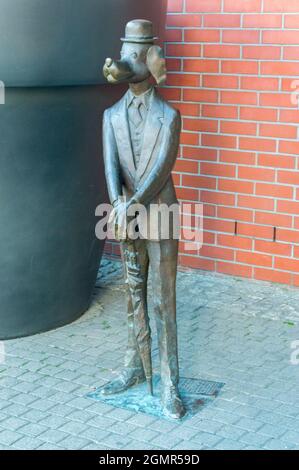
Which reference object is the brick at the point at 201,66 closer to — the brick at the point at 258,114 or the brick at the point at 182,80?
the brick at the point at 182,80

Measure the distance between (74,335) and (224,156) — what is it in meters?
1.85

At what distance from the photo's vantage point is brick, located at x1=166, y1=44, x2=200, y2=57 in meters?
6.08

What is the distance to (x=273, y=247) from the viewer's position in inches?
236

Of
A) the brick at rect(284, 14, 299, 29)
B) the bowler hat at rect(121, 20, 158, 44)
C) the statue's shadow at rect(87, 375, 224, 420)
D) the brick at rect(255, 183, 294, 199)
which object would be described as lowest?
the statue's shadow at rect(87, 375, 224, 420)

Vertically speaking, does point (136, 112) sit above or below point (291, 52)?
below

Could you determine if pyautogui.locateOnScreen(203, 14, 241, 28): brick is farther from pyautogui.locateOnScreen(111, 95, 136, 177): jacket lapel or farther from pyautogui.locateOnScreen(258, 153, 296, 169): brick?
pyautogui.locateOnScreen(111, 95, 136, 177): jacket lapel

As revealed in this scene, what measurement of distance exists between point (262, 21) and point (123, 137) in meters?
2.35

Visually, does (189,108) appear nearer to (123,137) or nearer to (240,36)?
(240,36)

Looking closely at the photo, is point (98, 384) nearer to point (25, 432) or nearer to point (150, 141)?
point (25, 432)

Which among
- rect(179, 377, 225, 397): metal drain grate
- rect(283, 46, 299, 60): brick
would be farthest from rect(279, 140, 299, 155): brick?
rect(179, 377, 225, 397): metal drain grate

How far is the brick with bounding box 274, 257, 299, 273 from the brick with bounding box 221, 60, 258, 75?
1.35 m

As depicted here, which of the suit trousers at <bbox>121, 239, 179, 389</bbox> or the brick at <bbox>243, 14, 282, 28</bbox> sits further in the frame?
the brick at <bbox>243, 14, 282, 28</bbox>

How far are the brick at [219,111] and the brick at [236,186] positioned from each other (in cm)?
47

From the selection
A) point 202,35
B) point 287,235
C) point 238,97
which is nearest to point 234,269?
point 287,235
